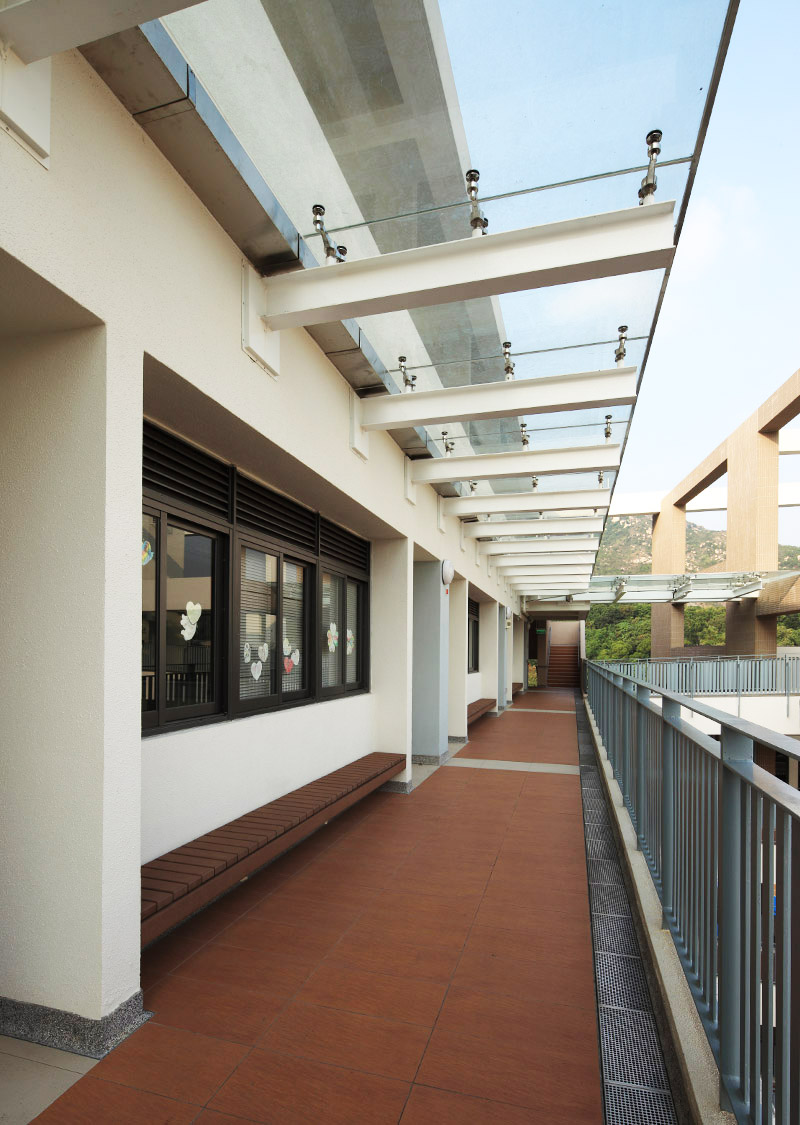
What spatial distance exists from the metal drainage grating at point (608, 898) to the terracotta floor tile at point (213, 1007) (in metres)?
1.84

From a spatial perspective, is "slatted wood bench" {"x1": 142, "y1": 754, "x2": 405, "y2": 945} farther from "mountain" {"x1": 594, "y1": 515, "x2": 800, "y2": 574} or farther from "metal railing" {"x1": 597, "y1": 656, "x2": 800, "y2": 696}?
"mountain" {"x1": 594, "y1": 515, "x2": 800, "y2": 574}

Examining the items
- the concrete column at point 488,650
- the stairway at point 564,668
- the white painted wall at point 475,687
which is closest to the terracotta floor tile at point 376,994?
the white painted wall at point 475,687

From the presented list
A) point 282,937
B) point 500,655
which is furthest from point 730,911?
point 500,655

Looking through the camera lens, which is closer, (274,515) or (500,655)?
(274,515)

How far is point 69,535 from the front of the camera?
91.9 inches

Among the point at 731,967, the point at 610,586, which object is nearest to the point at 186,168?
the point at 731,967

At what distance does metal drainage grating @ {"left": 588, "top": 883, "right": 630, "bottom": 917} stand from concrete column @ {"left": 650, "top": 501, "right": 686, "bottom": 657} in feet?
58.8

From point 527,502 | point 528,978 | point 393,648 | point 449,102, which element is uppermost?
point 449,102

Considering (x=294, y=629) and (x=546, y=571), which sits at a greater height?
(x=546, y=571)

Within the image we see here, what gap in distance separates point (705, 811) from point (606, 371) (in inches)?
125

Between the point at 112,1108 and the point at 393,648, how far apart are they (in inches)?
185

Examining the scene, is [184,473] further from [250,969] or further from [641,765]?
[641,765]

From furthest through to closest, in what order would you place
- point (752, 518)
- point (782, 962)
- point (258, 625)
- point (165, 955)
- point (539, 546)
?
1. point (752, 518)
2. point (539, 546)
3. point (258, 625)
4. point (165, 955)
5. point (782, 962)

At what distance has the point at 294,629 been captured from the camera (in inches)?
206
